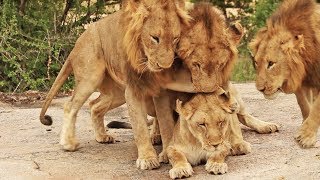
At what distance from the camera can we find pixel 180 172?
15.7ft

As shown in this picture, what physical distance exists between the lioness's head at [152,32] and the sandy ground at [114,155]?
0.80 m

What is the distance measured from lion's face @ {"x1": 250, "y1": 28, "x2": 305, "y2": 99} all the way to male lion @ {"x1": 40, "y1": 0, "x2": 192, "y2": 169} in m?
0.92

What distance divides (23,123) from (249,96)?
8.24 ft

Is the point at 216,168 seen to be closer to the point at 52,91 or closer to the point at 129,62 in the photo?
the point at 129,62

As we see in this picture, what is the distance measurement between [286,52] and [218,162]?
3.63 ft

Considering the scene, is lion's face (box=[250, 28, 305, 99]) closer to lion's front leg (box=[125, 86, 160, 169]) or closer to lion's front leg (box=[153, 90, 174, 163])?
lion's front leg (box=[153, 90, 174, 163])

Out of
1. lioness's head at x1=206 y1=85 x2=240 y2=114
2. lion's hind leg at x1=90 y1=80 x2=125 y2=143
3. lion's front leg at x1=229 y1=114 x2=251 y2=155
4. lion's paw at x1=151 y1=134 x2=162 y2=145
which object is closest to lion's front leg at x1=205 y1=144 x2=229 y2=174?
lioness's head at x1=206 y1=85 x2=240 y2=114

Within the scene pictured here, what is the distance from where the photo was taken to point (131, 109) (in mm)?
5262

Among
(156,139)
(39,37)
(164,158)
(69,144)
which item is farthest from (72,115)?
(39,37)

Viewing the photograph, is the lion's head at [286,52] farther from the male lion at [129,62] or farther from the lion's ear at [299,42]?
the male lion at [129,62]

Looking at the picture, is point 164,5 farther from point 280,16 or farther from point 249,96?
point 249,96

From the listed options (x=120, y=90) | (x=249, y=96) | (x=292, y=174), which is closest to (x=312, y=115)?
→ (x=292, y=174)

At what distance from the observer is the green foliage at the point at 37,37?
953 centimetres

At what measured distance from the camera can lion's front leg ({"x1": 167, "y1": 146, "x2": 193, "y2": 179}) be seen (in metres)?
4.79
